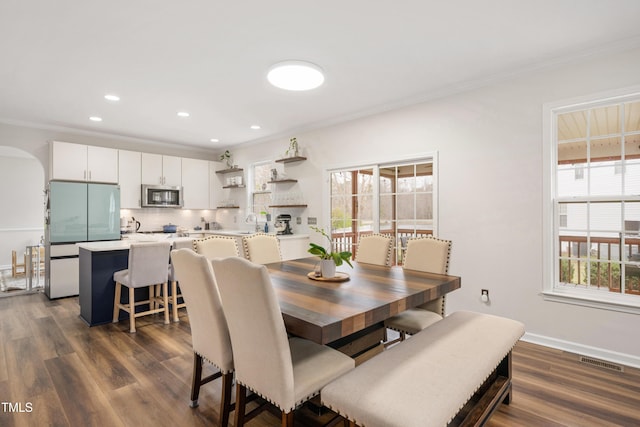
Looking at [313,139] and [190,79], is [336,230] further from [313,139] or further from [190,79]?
[190,79]

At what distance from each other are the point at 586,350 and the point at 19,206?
10070mm

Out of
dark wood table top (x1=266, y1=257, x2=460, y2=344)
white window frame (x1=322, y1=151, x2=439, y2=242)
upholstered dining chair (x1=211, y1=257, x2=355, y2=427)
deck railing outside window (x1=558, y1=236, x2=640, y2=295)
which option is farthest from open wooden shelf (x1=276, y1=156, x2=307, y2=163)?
upholstered dining chair (x1=211, y1=257, x2=355, y2=427)

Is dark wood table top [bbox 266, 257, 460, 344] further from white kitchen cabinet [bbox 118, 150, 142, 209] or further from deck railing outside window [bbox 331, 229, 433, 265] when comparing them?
white kitchen cabinet [bbox 118, 150, 142, 209]

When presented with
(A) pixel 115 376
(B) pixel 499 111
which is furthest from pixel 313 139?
(A) pixel 115 376

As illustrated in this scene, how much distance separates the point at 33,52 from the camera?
2.72 meters

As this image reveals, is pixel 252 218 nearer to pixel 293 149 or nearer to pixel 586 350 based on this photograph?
pixel 293 149

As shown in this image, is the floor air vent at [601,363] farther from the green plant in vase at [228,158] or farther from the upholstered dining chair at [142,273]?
the green plant in vase at [228,158]

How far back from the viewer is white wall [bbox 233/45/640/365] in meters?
2.72

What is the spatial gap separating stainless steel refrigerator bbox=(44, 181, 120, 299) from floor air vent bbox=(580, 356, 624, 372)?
19.9 feet

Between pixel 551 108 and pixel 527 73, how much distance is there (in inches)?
16.4

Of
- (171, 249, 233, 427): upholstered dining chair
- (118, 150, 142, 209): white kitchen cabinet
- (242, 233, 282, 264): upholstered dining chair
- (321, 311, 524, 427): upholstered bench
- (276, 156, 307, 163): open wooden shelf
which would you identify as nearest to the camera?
(321, 311, 524, 427): upholstered bench

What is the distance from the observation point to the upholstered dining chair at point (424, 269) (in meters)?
2.37

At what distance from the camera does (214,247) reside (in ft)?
9.44

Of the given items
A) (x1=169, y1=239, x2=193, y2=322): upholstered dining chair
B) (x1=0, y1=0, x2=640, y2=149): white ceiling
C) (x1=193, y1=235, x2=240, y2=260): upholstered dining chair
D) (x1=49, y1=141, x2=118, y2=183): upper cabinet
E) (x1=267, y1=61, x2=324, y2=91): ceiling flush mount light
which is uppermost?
(x1=0, y1=0, x2=640, y2=149): white ceiling
